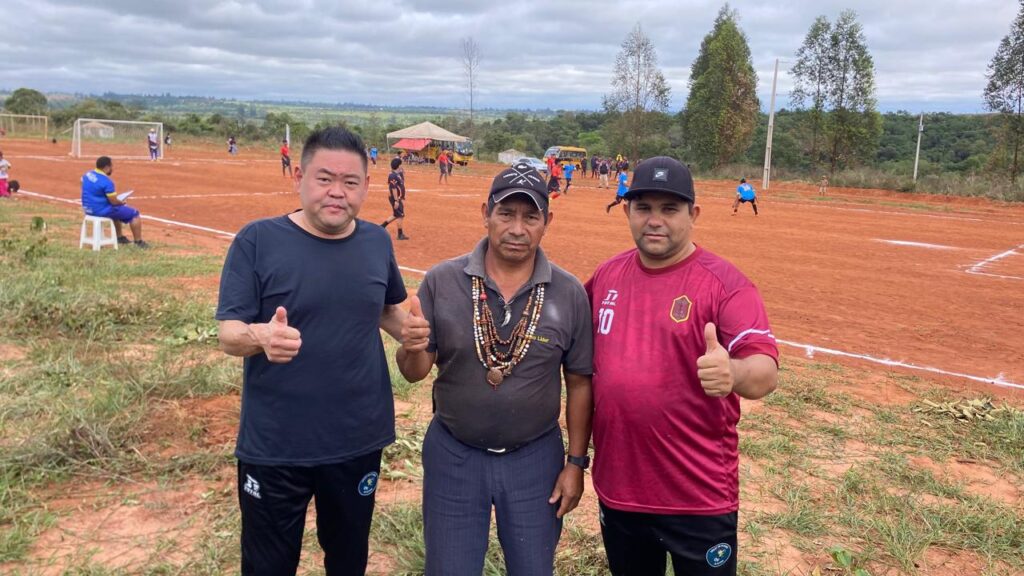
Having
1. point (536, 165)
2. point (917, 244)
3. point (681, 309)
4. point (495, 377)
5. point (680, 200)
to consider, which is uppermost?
point (536, 165)

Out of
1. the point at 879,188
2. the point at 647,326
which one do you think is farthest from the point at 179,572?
the point at 879,188

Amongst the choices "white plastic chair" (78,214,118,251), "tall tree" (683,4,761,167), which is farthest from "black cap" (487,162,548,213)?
"tall tree" (683,4,761,167)

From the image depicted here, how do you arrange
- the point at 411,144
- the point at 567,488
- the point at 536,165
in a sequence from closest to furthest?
the point at 567,488, the point at 536,165, the point at 411,144

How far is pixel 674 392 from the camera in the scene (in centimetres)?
250

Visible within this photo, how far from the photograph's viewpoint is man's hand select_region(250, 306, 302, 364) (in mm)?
2404

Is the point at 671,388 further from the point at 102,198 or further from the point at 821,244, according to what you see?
the point at 821,244

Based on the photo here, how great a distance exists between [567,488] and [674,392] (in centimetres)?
56

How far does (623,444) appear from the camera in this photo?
8.50 ft

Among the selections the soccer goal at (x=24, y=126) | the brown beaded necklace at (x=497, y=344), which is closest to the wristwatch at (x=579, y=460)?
the brown beaded necklace at (x=497, y=344)

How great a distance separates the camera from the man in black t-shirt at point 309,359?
2615 millimetres

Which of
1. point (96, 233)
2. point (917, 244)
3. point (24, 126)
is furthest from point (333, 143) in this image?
point (24, 126)

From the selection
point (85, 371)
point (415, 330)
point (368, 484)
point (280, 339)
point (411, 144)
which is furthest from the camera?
point (411, 144)

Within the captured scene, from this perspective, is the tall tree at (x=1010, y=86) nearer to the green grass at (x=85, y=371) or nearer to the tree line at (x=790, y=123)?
the tree line at (x=790, y=123)

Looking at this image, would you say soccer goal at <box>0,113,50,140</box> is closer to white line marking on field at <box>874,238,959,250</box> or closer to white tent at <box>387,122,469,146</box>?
white tent at <box>387,122,469,146</box>
